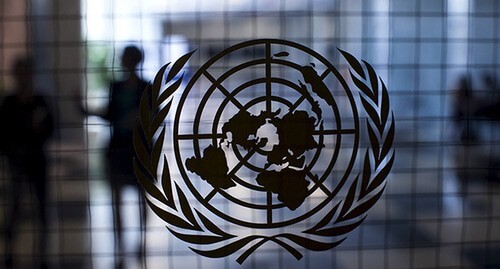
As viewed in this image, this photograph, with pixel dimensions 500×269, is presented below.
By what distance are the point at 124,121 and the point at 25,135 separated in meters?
0.31

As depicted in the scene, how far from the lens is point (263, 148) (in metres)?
1.81

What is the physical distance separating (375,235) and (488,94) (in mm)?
576

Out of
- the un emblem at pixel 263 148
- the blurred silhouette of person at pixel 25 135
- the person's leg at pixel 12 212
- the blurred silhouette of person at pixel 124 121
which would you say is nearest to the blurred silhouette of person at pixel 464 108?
the un emblem at pixel 263 148

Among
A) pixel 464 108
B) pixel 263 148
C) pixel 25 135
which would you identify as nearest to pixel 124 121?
pixel 25 135

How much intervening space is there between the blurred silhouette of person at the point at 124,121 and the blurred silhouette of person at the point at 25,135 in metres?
0.20

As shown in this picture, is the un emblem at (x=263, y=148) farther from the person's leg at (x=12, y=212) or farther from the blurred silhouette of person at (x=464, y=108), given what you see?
the person's leg at (x=12, y=212)

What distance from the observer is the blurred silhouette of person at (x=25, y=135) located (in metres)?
1.81

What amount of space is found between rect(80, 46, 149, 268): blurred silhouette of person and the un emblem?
26 millimetres

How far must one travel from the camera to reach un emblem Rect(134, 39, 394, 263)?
179 centimetres

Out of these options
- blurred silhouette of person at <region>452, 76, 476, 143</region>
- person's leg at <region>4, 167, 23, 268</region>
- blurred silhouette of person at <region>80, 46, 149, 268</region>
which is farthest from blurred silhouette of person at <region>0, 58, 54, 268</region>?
blurred silhouette of person at <region>452, 76, 476, 143</region>

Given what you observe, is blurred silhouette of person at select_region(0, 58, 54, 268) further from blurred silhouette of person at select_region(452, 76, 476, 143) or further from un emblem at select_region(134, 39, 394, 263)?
blurred silhouette of person at select_region(452, 76, 476, 143)

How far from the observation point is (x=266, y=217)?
1.83 m

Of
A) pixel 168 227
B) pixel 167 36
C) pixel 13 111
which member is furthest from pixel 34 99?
pixel 168 227

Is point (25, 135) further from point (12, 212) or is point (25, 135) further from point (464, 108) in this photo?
point (464, 108)
